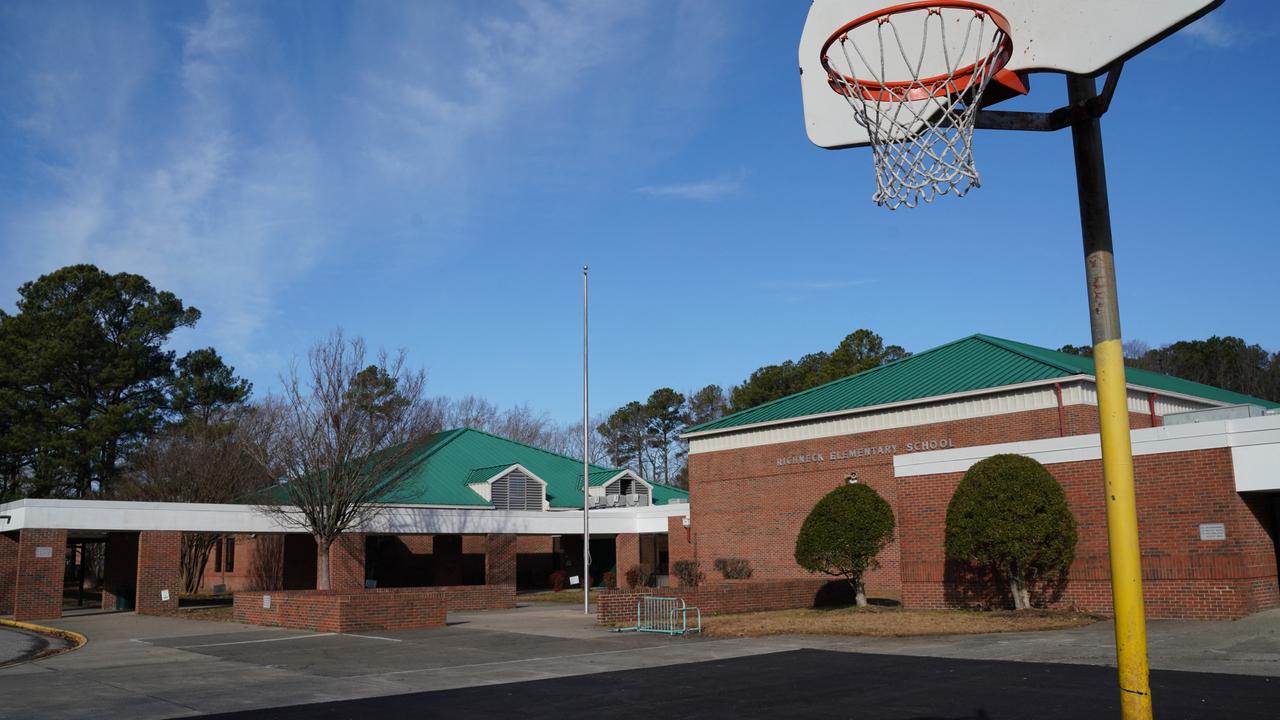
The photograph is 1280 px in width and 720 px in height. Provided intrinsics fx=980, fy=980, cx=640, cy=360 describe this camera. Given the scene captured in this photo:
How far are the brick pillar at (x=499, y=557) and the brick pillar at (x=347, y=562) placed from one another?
17.7 ft

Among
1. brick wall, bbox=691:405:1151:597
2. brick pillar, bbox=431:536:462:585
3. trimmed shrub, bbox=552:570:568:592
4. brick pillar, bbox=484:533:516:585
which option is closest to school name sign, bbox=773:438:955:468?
brick wall, bbox=691:405:1151:597

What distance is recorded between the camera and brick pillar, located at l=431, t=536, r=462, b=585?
4266 centimetres

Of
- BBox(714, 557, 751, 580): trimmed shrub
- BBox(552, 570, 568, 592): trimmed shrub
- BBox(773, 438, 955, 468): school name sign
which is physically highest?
BBox(773, 438, 955, 468): school name sign

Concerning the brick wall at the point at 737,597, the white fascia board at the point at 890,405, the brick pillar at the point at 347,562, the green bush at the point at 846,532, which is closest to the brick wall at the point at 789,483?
the white fascia board at the point at 890,405

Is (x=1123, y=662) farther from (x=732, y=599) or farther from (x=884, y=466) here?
(x=884, y=466)

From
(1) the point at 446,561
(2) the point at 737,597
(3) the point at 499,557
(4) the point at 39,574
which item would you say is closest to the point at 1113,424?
(2) the point at 737,597

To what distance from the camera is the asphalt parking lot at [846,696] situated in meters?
10.4

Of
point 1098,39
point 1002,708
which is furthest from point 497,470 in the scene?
point 1098,39

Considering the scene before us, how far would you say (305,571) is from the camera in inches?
1706

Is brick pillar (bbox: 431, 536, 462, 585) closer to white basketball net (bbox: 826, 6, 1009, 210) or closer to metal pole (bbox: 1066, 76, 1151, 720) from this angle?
white basketball net (bbox: 826, 6, 1009, 210)

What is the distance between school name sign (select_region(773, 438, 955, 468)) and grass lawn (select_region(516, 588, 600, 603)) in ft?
30.4

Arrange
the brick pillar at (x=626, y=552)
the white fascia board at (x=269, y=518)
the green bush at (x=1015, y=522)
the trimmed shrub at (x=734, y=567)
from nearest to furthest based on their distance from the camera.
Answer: the green bush at (x=1015, y=522), the white fascia board at (x=269, y=518), the trimmed shrub at (x=734, y=567), the brick pillar at (x=626, y=552)

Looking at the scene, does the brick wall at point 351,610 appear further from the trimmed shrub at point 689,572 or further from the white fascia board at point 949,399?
the trimmed shrub at point 689,572

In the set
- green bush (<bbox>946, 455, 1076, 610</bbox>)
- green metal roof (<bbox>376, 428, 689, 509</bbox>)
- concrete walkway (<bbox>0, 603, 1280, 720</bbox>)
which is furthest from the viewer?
green metal roof (<bbox>376, 428, 689, 509</bbox>)
